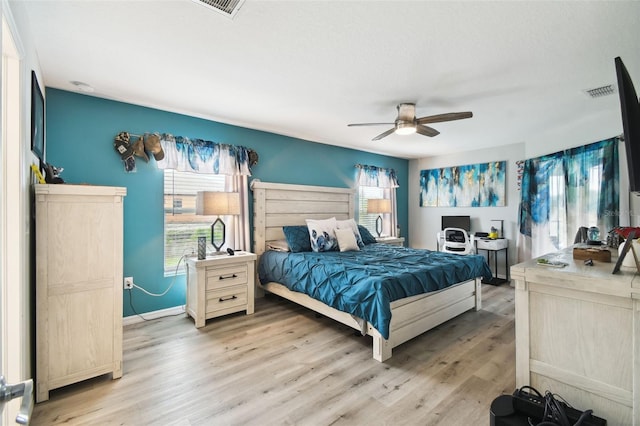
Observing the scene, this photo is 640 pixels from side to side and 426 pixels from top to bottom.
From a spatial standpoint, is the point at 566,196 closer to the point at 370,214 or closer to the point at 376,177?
the point at 376,177

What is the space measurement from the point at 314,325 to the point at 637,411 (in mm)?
2374

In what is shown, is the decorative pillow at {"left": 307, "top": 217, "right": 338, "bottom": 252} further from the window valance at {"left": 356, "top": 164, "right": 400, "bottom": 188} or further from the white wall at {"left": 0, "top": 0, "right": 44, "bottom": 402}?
the white wall at {"left": 0, "top": 0, "right": 44, "bottom": 402}

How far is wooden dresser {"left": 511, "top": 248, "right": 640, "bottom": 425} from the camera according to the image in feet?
4.54

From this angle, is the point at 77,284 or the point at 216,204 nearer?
the point at 77,284

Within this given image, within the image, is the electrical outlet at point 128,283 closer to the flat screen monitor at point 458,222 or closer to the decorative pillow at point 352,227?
the decorative pillow at point 352,227

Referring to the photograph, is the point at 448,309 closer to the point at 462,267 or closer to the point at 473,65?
the point at 462,267

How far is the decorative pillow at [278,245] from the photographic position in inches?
155

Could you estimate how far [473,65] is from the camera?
94.5 inches

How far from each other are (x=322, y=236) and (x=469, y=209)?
126 inches

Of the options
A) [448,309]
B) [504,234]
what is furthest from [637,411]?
[504,234]

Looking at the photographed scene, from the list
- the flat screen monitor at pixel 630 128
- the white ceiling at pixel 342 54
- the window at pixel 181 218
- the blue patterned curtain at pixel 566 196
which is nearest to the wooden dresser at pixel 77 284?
the white ceiling at pixel 342 54

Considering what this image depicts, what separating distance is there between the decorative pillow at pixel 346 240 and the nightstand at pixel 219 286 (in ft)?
3.84

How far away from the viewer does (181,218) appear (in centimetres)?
362

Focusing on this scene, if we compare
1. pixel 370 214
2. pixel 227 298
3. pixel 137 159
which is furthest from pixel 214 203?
pixel 370 214
